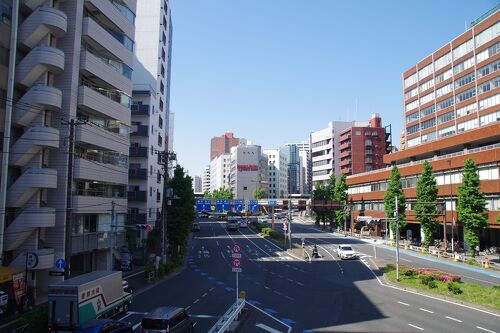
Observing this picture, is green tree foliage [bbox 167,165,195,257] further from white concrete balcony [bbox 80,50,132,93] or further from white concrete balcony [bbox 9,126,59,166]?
white concrete balcony [bbox 9,126,59,166]

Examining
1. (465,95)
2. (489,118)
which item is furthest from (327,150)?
(489,118)

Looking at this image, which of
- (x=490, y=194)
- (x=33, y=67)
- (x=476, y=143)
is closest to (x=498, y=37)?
(x=476, y=143)

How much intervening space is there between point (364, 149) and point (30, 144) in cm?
11960

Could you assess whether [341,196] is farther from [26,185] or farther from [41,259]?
[26,185]

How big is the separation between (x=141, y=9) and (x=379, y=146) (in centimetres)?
9252

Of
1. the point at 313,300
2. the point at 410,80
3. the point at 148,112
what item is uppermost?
the point at 410,80

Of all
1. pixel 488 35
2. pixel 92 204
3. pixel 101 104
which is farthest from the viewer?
pixel 488 35

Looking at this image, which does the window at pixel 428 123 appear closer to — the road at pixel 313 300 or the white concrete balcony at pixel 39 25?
the road at pixel 313 300

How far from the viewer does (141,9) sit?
74.9m

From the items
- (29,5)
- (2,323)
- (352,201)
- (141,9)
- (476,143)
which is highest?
(141,9)

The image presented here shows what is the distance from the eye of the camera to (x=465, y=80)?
8050cm

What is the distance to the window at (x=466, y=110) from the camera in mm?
78125

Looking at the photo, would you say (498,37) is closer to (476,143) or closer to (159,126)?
(476,143)

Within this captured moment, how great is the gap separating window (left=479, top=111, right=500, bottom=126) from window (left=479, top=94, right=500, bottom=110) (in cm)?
157
